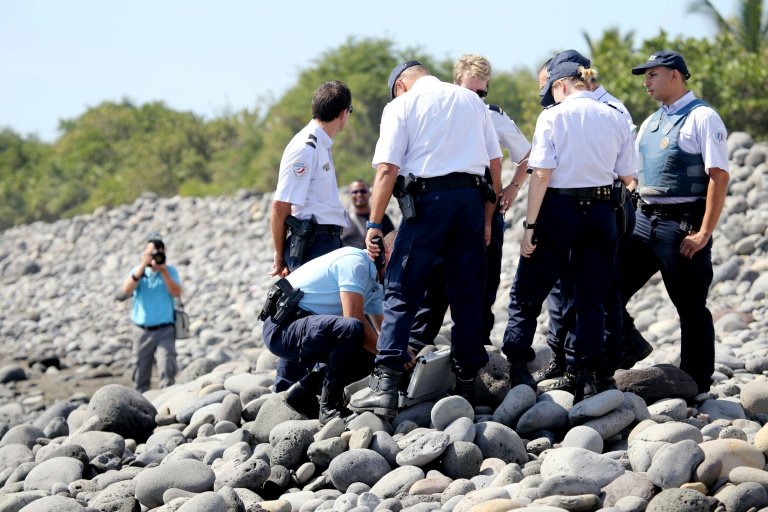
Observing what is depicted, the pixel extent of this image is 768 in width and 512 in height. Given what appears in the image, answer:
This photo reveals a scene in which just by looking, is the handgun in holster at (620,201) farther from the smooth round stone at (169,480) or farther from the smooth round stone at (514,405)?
the smooth round stone at (169,480)

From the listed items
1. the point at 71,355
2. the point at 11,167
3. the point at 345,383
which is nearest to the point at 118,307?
the point at 71,355

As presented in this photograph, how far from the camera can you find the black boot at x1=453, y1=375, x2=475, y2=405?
6156 millimetres

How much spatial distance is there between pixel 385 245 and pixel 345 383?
0.85 meters

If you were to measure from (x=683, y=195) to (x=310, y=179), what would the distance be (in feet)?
7.68

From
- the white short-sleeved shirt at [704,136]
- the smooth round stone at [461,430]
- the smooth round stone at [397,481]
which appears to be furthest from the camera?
the white short-sleeved shirt at [704,136]

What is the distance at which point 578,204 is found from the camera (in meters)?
5.91

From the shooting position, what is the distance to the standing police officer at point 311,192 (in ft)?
22.6

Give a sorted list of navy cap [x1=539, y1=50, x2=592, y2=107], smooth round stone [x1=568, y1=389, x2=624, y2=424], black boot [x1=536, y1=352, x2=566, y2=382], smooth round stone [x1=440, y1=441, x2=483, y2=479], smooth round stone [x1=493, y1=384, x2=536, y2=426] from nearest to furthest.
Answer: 1. smooth round stone [x1=440, y1=441, x2=483, y2=479]
2. smooth round stone [x1=568, y1=389, x2=624, y2=424]
3. smooth round stone [x1=493, y1=384, x2=536, y2=426]
4. navy cap [x1=539, y1=50, x2=592, y2=107]
5. black boot [x1=536, y1=352, x2=566, y2=382]

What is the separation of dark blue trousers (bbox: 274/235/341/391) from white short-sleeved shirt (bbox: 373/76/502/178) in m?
1.25

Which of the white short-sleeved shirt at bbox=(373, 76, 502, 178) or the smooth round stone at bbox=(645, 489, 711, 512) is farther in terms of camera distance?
the white short-sleeved shirt at bbox=(373, 76, 502, 178)

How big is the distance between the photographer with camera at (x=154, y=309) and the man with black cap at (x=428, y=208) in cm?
471

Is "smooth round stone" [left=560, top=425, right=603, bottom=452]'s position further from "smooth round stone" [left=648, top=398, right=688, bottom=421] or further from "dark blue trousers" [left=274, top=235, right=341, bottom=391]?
"dark blue trousers" [left=274, top=235, right=341, bottom=391]

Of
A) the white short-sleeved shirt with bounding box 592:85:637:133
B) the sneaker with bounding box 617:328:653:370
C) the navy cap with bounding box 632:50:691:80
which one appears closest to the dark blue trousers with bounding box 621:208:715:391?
the sneaker with bounding box 617:328:653:370

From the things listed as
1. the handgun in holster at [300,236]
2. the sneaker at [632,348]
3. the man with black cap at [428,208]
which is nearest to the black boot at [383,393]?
the man with black cap at [428,208]
